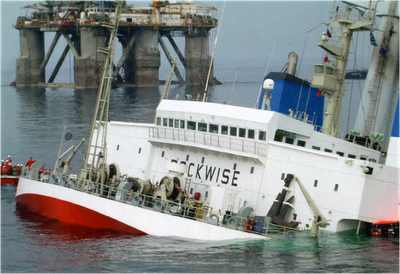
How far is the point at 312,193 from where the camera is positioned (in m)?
32.9

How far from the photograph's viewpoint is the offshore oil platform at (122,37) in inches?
5133

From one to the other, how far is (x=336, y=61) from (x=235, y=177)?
789cm

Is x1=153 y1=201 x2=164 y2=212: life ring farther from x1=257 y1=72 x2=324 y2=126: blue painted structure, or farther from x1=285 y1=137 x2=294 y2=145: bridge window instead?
x1=257 y1=72 x2=324 y2=126: blue painted structure

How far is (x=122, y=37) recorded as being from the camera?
144m

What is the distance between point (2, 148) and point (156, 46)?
72.3 metres

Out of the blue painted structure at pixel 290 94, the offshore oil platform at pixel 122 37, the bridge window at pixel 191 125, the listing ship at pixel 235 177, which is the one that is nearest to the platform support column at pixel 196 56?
the offshore oil platform at pixel 122 37

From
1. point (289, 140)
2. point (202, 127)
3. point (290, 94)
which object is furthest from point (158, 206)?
point (290, 94)

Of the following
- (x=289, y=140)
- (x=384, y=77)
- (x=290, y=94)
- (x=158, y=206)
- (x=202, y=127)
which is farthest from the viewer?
(x=384, y=77)

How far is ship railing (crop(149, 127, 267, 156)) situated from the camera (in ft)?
111

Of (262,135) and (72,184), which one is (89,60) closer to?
(72,184)

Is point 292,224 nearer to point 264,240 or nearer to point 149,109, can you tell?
point 264,240

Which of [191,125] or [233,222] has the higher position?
[191,125]

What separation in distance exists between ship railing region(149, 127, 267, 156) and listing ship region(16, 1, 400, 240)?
0.14 ft

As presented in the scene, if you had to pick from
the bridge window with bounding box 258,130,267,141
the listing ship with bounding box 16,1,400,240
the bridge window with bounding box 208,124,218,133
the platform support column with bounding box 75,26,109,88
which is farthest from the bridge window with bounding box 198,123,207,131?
the platform support column with bounding box 75,26,109,88
